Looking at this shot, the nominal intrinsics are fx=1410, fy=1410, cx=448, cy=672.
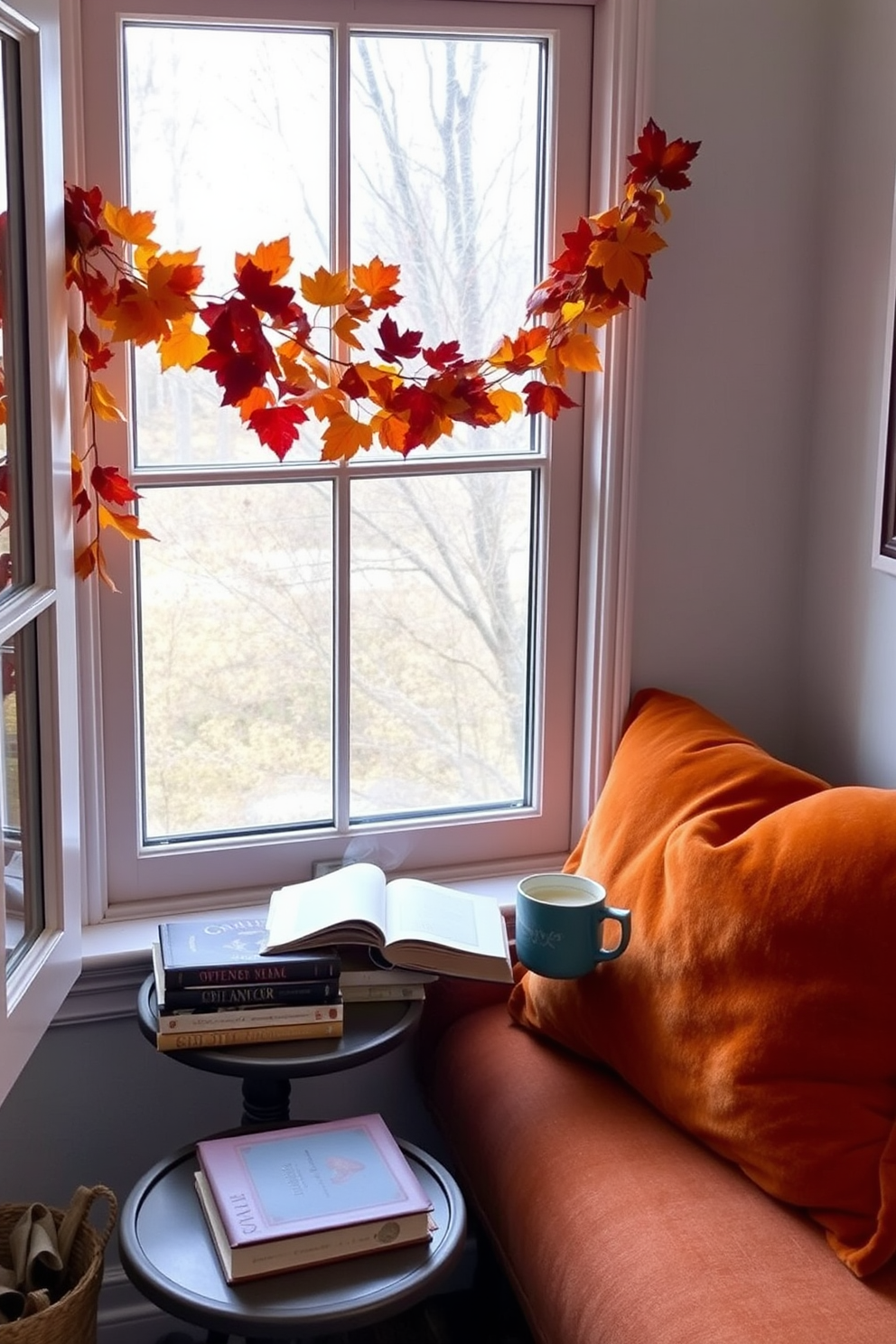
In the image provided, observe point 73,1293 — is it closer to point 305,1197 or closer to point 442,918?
point 305,1197

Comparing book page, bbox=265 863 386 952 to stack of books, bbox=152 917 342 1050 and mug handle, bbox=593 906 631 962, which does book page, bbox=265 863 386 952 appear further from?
mug handle, bbox=593 906 631 962

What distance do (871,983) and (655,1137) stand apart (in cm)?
33

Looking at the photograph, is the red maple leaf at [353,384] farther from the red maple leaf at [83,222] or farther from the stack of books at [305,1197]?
the stack of books at [305,1197]

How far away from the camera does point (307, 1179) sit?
1534 mm

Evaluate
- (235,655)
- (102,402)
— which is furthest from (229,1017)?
(102,402)

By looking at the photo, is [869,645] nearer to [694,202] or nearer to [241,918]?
[694,202]

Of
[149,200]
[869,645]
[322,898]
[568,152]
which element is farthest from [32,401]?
[869,645]

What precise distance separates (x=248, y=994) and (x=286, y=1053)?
0.08 m

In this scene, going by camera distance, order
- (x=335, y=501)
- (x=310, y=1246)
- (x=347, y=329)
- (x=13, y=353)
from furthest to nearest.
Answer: (x=335, y=501) < (x=347, y=329) < (x=310, y=1246) < (x=13, y=353)

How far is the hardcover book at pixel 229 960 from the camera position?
A: 5.39ft

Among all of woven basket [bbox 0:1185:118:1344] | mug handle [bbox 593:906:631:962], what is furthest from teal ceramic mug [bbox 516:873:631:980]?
woven basket [bbox 0:1185:118:1344]

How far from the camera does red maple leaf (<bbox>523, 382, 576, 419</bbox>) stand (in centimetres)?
185

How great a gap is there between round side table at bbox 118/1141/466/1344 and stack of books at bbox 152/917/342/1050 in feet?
0.60

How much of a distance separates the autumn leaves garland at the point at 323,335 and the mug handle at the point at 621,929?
0.63m
